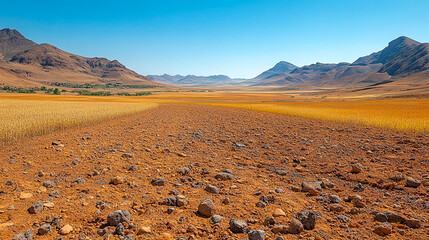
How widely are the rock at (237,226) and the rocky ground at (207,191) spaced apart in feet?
0.07

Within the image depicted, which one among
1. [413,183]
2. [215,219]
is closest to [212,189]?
[215,219]

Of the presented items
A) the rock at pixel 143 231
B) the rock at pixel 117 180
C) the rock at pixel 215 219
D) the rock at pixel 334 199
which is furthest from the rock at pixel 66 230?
the rock at pixel 334 199

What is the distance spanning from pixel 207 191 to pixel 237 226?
1.75 meters

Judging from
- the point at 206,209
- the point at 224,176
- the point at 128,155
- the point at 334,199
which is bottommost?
the point at 334,199

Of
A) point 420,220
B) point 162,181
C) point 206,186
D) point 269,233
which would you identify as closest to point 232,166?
point 206,186

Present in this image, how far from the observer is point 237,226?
3.80 m

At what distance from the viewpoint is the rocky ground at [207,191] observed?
151 inches

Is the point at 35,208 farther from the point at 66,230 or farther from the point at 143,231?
the point at 143,231

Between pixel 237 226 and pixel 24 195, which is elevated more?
pixel 24 195

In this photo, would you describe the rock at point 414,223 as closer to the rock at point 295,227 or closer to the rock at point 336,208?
the rock at point 336,208

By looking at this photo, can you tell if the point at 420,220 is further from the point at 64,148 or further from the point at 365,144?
the point at 64,148

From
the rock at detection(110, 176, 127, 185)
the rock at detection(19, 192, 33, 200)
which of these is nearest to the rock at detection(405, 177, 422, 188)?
the rock at detection(110, 176, 127, 185)

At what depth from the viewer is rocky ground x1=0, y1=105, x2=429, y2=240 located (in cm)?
383

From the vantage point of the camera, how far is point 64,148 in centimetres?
825
